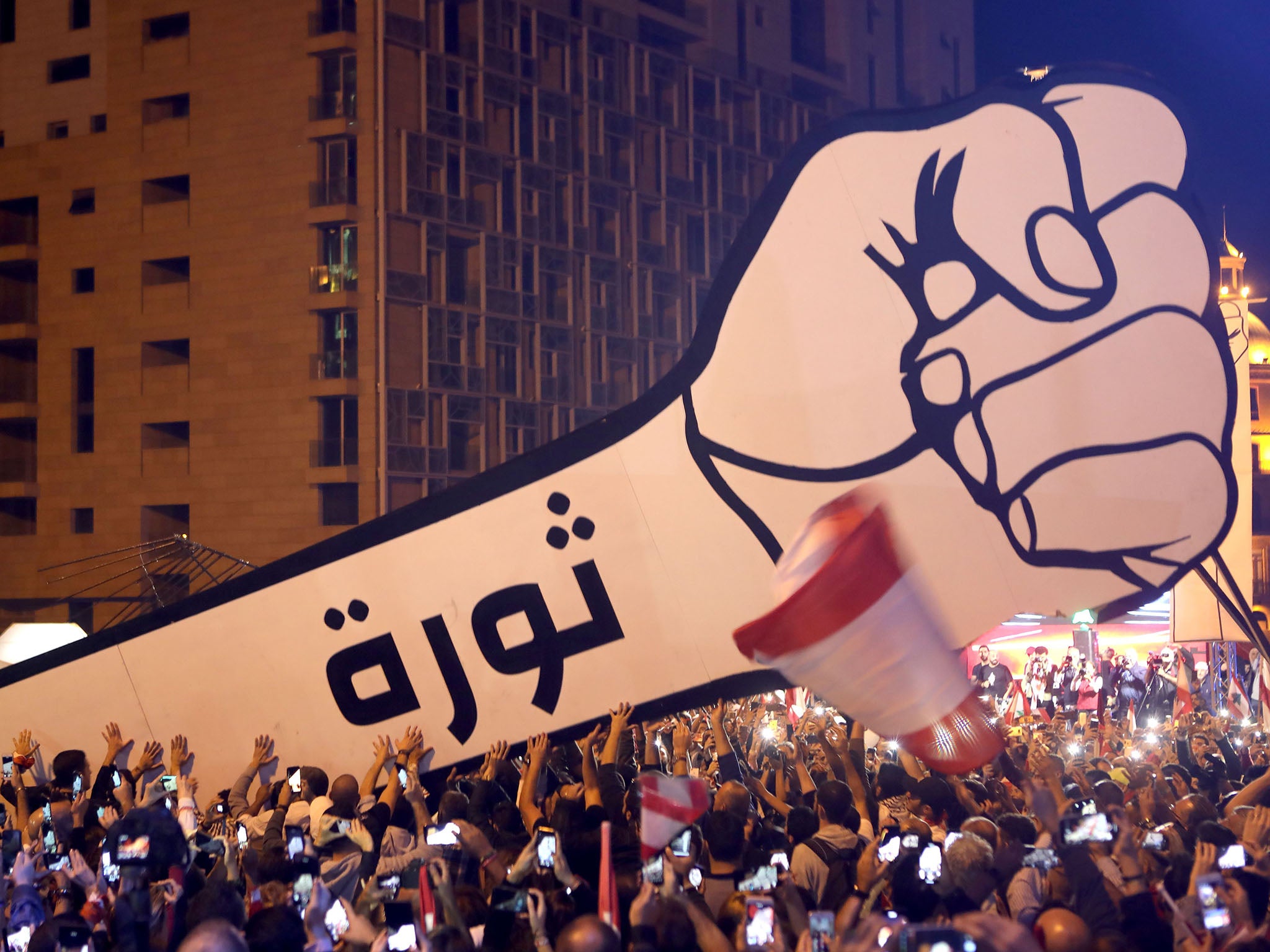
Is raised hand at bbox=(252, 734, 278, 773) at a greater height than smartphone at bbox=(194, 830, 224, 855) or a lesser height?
lesser

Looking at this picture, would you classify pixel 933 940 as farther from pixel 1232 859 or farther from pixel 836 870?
pixel 836 870

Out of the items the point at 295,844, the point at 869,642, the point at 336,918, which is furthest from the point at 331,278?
the point at 336,918

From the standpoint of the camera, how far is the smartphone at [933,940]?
4004 millimetres

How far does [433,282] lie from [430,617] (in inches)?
1125

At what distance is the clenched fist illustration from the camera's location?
1097 cm

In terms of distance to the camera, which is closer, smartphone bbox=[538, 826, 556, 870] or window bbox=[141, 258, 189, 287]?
smartphone bbox=[538, 826, 556, 870]

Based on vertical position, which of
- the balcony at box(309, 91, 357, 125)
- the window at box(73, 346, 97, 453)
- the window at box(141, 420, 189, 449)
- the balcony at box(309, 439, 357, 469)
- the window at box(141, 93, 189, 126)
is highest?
the window at box(141, 93, 189, 126)

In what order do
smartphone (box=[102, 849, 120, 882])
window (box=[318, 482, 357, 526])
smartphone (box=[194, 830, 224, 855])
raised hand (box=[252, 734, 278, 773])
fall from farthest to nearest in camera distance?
window (box=[318, 482, 357, 526]), raised hand (box=[252, 734, 278, 773]), smartphone (box=[194, 830, 224, 855]), smartphone (box=[102, 849, 120, 882])

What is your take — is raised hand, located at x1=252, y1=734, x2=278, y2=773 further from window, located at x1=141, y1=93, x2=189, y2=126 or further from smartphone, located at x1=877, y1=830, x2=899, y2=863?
window, located at x1=141, y1=93, x2=189, y2=126

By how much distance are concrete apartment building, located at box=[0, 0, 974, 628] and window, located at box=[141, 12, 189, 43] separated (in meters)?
0.08

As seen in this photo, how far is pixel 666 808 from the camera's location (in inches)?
267

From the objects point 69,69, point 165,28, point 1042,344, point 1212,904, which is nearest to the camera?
point 1212,904

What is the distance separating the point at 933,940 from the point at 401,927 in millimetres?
1896

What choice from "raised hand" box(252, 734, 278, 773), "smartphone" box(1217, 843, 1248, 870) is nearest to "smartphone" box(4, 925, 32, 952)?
"smartphone" box(1217, 843, 1248, 870)
